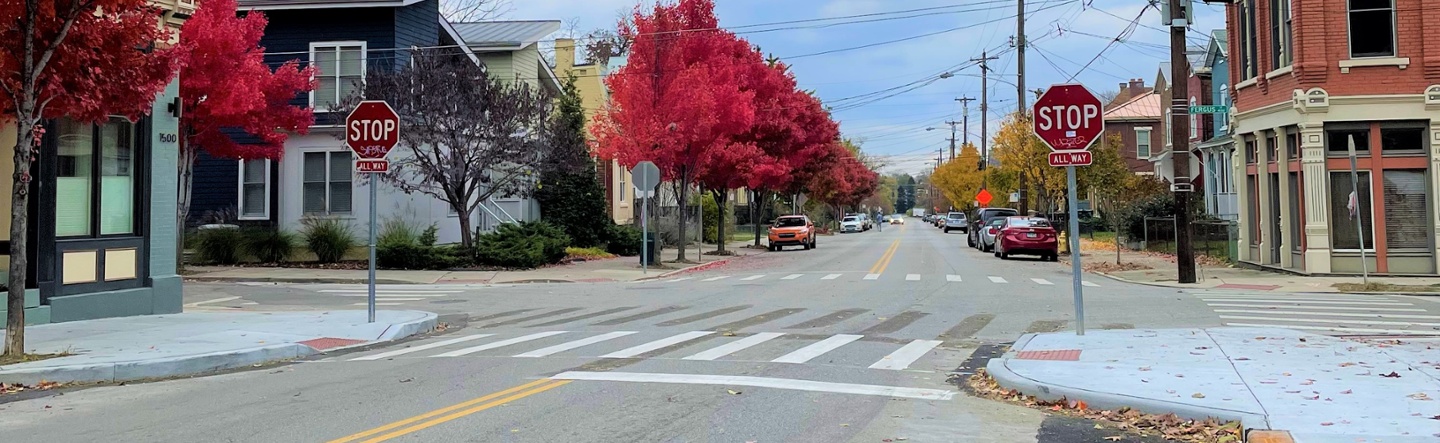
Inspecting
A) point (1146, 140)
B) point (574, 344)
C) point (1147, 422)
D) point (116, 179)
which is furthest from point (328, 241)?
point (1146, 140)

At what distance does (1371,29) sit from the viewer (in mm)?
20625

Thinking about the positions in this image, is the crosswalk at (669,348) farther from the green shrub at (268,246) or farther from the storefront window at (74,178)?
the green shrub at (268,246)

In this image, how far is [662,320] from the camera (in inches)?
563

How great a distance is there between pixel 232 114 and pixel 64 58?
1120cm

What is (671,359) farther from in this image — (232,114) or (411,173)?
(411,173)

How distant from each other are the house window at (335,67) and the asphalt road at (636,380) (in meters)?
10.9

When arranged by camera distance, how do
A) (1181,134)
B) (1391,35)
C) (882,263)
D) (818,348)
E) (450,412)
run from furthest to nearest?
(882,263)
(1181,134)
(1391,35)
(818,348)
(450,412)

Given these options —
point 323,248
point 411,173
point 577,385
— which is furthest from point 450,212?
point 577,385

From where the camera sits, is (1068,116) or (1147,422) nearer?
(1147,422)

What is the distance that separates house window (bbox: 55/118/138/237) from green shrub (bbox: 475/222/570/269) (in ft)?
37.6

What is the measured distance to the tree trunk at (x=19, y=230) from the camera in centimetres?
980

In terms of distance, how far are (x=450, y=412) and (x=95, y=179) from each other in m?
9.28

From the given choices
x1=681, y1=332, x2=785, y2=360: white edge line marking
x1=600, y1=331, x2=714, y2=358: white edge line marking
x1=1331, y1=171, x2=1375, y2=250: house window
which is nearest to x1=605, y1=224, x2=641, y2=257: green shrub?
x1=1331, y1=171, x2=1375, y2=250: house window

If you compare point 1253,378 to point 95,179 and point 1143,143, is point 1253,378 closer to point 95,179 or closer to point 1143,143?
point 95,179
